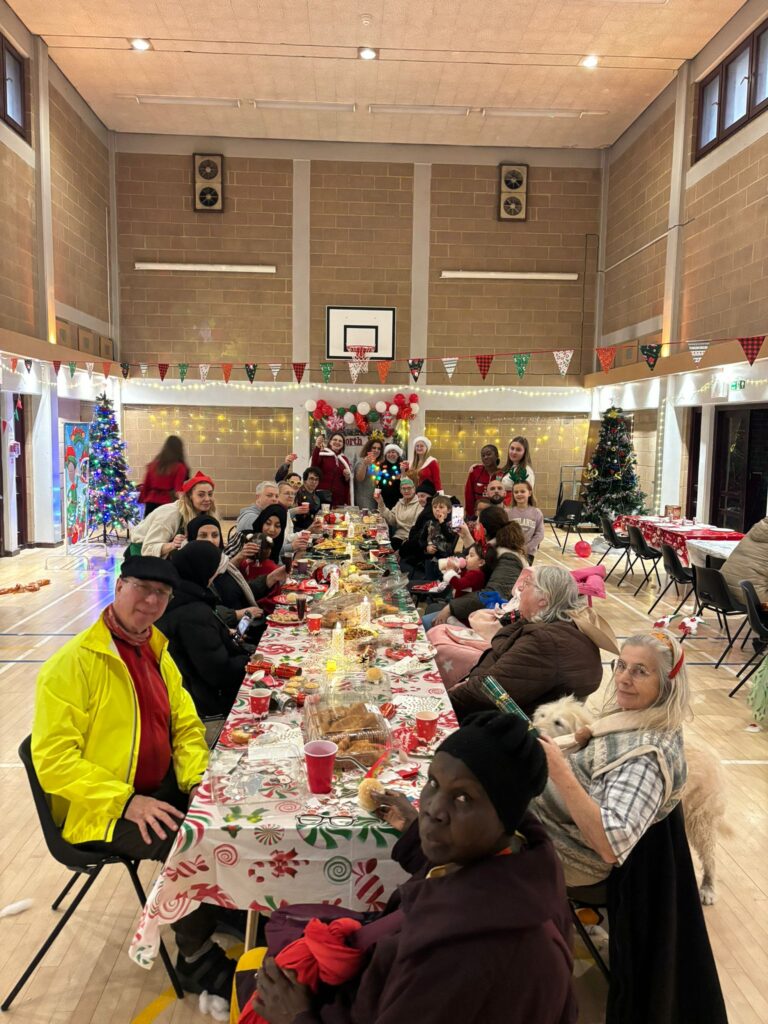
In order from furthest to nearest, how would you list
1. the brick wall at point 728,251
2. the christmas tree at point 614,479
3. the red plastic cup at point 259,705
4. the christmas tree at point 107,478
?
the christmas tree at point 614,479 < the christmas tree at point 107,478 < the brick wall at point 728,251 < the red plastic cup at point 259,705

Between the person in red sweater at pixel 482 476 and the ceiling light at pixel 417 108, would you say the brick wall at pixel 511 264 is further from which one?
the person in red sweater at pixel 482 476

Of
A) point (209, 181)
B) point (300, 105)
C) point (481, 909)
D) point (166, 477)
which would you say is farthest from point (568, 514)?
point (481, 909)

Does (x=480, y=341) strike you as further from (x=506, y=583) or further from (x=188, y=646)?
(x=188, y=646)

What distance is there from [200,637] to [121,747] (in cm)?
90

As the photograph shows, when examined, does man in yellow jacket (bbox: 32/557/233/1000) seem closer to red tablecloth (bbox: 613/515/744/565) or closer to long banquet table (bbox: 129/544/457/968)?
long banquet table (bbox: 129/544/457/968)

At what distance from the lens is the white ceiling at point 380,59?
10164 mm

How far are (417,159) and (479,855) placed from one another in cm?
1533

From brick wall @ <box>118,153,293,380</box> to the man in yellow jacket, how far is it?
42.8 feet

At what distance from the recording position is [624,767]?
6.88 feet

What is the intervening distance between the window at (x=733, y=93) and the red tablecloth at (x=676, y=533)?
515 centimetres

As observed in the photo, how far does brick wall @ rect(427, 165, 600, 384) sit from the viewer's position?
1492 cm

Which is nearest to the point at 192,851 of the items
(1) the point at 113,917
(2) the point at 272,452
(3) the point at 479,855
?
(3) the point at 479,855

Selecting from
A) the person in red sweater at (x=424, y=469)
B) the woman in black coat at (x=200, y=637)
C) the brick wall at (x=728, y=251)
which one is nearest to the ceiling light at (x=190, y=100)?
the person in red sweater at (x=424, y=469)

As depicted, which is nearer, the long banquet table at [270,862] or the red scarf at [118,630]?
the long banquet table at [270,862]
